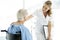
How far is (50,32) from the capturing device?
1969mm

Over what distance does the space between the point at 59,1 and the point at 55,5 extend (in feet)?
0.22

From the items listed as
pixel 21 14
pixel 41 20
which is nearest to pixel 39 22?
pixel 41 20

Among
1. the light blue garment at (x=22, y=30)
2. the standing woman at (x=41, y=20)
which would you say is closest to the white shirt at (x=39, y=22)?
the standing woman at (x=41, y=20)

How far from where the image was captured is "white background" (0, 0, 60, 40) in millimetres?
1922

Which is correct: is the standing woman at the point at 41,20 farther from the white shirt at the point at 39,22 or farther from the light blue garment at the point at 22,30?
→ the light blue garment at the point at 22,30

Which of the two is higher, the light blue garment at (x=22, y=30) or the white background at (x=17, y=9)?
the white background at (x=17, y=9)

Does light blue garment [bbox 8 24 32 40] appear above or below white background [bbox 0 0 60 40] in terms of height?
below

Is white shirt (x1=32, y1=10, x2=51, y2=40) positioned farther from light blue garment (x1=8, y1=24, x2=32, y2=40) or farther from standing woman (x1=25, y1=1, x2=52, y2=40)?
light blue garment (x1=8, y1=24, x2=32, y2=40)

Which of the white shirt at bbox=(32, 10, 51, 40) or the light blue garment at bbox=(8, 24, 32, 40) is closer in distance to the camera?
the light blue garment at bbox=(8, 24, 32, 40)

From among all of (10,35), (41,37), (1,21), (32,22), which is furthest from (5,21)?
(41,37)

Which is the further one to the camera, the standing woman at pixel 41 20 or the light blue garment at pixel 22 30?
the standing woman at pixel 41 20


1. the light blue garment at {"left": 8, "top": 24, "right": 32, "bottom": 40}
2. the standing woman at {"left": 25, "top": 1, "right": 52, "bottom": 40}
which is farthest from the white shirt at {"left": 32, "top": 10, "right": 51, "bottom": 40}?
the light blue garment at {"left": 8, "top": 24, "right": 32, "bottom": 40}

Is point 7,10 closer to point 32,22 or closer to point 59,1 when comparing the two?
point 32,22

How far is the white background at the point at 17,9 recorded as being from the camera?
75.7 inches
